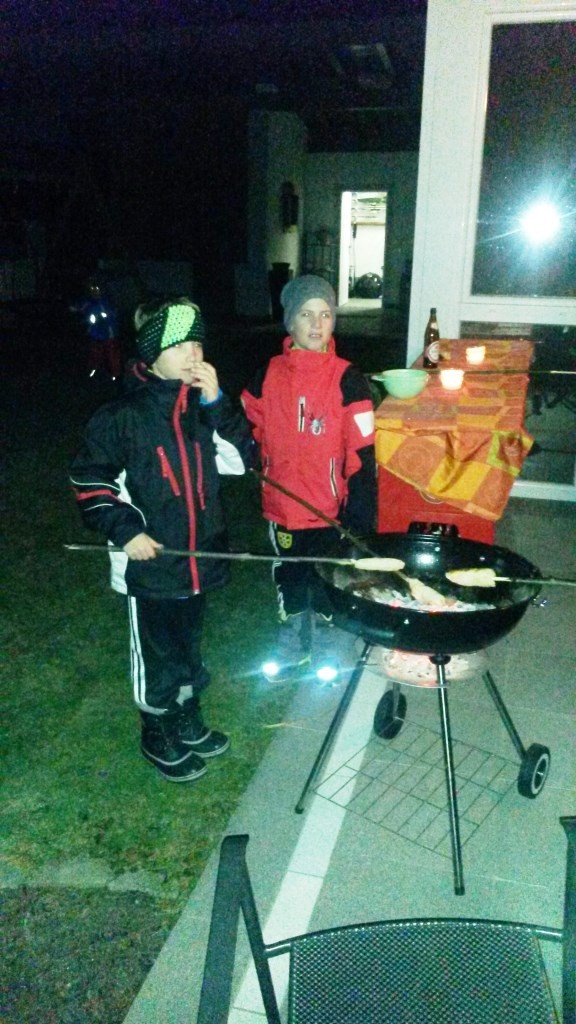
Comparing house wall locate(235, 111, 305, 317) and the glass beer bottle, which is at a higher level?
house wall locate(235, 111, 305, 317)

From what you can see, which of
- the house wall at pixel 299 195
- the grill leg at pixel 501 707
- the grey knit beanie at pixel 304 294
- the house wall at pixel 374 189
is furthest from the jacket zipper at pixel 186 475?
the house wall at pixel 374 189

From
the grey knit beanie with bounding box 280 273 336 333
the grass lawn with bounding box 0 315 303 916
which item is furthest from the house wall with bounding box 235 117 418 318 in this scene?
the grey knit beanie with bounding box 280 273 336 333

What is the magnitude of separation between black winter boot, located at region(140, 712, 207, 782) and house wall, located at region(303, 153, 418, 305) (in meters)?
17.7

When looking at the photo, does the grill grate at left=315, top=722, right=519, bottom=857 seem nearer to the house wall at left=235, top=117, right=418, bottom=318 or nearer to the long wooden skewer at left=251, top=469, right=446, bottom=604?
the long wooden skewer at left=251, top=469, right=446, bottom=604

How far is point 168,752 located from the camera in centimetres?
298

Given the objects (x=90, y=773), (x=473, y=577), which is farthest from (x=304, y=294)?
(x=90, y=773)

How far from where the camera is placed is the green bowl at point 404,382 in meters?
3.93

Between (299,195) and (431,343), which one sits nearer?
(431,343)

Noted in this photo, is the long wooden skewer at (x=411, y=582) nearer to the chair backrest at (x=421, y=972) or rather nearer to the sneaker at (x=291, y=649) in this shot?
the chair backrest at (x=421, y=972)

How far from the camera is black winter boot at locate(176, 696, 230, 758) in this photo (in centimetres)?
311

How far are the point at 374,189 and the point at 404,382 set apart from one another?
55.5 ft

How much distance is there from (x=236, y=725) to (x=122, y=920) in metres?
1.04

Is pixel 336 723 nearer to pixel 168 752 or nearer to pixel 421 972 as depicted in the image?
pixel 168 752

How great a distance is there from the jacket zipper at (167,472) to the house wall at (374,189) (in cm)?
1760
